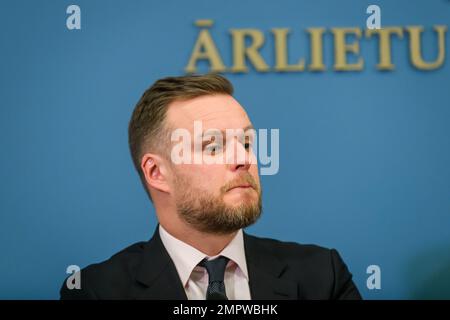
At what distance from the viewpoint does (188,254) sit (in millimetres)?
1385

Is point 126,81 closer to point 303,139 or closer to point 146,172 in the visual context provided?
point 146,172

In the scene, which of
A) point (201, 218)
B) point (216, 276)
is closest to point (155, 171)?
point (201, 218)

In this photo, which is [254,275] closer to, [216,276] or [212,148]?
[216,276]

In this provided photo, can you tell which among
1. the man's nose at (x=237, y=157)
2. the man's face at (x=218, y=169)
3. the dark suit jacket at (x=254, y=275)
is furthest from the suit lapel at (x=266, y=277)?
the man's nose at (x=237, y=157)

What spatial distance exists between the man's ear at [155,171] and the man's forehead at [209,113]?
107 mm

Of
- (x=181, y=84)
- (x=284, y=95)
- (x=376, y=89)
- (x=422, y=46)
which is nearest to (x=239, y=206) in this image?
(x=181, y=84)

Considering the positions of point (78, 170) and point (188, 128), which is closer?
point (188, 128)

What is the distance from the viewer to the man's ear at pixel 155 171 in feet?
4.63

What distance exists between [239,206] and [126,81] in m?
0.55

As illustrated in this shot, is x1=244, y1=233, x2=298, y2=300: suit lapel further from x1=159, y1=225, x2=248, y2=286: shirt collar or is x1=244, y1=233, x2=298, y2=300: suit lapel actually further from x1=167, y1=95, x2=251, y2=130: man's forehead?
x1=167, y1=95, x2=251, y2=130: man's forehead

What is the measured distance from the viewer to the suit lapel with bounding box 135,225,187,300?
137 cm

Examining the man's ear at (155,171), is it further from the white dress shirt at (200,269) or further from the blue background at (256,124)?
the blue background at (256,124)

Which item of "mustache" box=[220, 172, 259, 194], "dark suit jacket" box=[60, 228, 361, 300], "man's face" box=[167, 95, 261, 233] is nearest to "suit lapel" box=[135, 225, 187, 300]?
"dark suit jacket" box=[60, 228, 361, 300]

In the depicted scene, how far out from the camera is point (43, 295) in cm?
165
